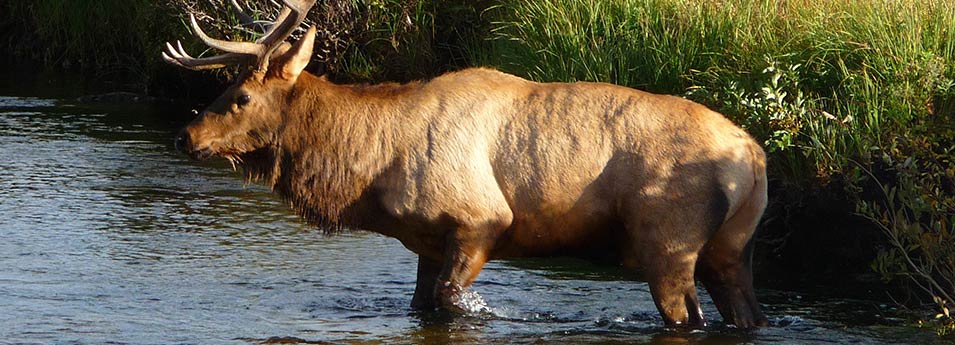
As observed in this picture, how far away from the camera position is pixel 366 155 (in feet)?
24.7

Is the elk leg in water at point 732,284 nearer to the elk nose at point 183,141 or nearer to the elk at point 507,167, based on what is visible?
the elk at point 507,167

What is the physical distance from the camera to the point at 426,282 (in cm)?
788

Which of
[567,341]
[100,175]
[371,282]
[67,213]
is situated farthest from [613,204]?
[100,175]

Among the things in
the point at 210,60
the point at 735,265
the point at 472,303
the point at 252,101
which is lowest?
the point at 472,303

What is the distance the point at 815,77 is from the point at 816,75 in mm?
15

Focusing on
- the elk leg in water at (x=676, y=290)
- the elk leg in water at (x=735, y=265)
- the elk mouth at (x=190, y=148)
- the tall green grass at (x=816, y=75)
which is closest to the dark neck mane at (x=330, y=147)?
the elk mouth at (x=190, y=148)

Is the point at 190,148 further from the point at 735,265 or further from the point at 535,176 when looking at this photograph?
the point at 735,265

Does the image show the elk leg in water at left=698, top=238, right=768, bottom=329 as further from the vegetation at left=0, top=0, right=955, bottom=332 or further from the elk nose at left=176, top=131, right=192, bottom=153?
the elk nose at left=176, top=131, right=192, bottom=153

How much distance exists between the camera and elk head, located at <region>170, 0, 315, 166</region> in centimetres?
769

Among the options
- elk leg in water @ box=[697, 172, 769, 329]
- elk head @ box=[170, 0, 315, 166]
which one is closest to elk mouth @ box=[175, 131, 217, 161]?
elk head @ box=[170, 0, 315, 166]

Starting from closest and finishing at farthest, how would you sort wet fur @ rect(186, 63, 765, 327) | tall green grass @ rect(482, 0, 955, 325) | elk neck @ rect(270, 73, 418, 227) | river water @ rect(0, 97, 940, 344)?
wet fur @ rect(186, 63, 765, 327) < river water @ rect(0, 97, 940, 344) < elk neck @ rect(270, 73, 418, 227) < tall green grass @ rect(482, 0, 955, 325)

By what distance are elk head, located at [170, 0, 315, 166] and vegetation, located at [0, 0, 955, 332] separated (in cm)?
272

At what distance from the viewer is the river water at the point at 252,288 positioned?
7.37 m

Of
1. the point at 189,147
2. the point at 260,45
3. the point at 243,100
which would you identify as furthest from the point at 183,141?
the point at 260,45
